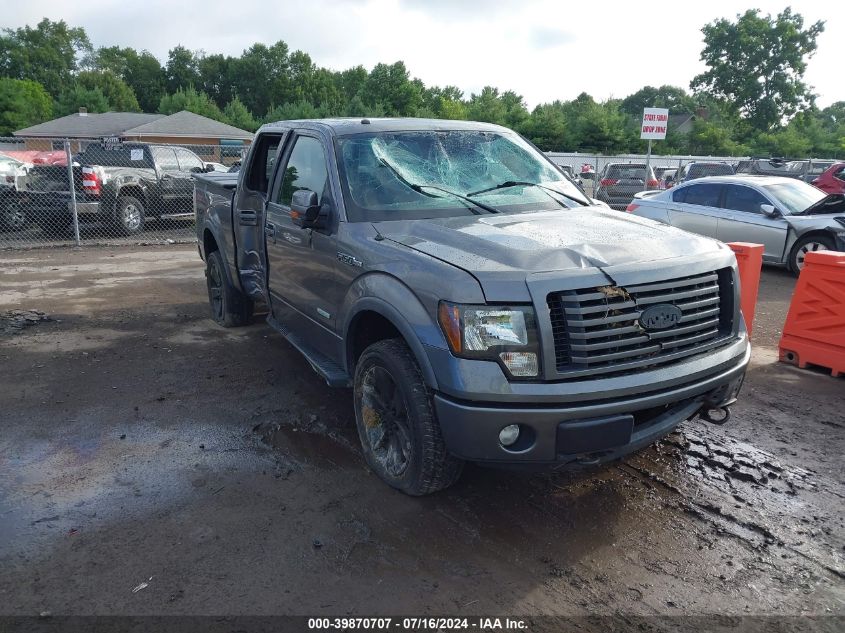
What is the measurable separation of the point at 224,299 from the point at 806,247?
867 cm

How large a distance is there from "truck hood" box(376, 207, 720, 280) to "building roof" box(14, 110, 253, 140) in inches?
1534

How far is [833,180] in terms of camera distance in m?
16.8

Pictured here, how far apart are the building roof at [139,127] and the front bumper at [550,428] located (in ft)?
131

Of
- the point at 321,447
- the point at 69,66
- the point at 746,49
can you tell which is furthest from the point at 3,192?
the point at 69,66

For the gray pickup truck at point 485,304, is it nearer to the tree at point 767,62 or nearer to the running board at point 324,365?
the running board at point 324,365

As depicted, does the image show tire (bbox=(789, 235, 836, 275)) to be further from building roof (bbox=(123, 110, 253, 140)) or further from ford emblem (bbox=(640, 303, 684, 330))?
building roof (bbox=(123, 110, 253, 140))

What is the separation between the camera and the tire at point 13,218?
13.6 meters

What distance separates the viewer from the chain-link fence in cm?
1320

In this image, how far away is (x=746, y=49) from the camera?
6450 cm

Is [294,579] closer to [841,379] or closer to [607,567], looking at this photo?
[607,567]

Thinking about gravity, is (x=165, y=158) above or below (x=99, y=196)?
above

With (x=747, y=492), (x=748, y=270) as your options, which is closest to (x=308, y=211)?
(x=747, y=492)

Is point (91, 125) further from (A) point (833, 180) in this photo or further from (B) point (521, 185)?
(B) point (521, 185)

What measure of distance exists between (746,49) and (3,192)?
69.7 metres
